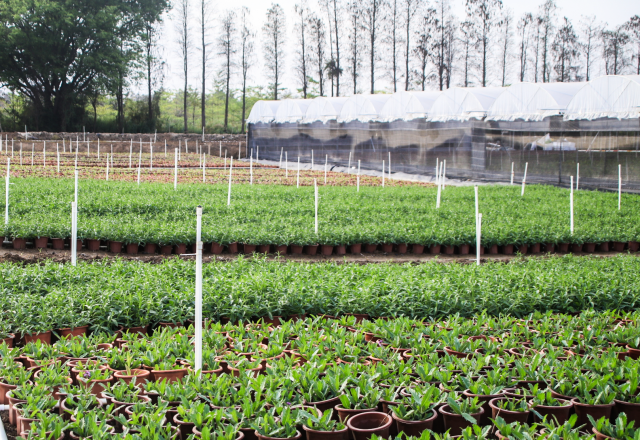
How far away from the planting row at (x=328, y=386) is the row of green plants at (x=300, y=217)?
5999mm

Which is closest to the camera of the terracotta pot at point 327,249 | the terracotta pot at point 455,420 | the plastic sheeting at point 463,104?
the terracotta pot at point 455,420

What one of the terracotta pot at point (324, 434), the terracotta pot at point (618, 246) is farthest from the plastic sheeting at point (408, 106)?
the terracotta pot at point (324, 434)

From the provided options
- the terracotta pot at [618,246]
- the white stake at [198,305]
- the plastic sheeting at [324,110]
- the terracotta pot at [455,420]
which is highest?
the plastic sheeting at [324,110]

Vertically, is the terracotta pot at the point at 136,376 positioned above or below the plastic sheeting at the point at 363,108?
below

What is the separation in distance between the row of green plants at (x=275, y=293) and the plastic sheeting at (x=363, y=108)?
89.4 feet

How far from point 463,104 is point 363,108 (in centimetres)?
716

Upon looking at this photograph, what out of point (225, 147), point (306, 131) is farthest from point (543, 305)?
point (225, 147)

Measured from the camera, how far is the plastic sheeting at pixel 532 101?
2680 centimetres

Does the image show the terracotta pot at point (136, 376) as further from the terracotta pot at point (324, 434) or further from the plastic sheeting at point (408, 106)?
the plastic sheeting at point (408, 106)

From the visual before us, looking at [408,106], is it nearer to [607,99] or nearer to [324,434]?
[607,99]

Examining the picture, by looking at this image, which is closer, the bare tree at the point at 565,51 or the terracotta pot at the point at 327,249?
the terracotta pot at the point at 327,249

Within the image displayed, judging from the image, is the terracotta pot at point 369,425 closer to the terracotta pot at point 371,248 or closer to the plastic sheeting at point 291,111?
the terracotta pot at point 371,248

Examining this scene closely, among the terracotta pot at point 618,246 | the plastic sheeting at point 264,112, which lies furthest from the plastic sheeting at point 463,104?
the terracotta pot at point 618,246

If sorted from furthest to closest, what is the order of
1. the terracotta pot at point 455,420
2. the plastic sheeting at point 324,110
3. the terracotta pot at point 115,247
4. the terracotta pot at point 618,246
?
the plastic sheeting at point 324,110, the terracotta pot at point 618,246, the terracotta pot at point 115,247, the terracotta pot at point 455,420
